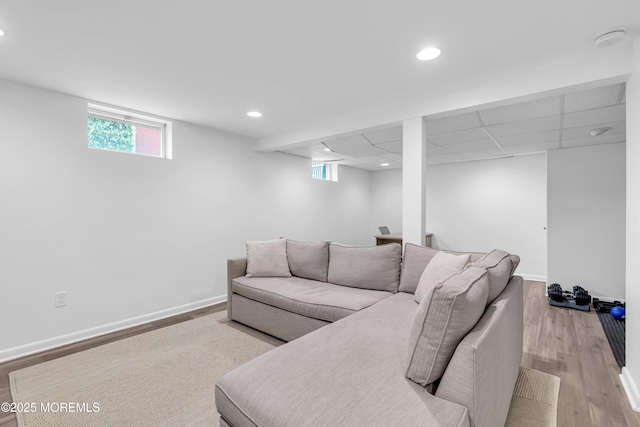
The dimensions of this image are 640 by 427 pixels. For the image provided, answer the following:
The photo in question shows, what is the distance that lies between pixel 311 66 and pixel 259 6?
2.55ft

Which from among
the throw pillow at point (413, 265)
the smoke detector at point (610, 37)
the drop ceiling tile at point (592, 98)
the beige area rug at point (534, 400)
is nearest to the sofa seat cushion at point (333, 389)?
the beige area rug at point (534, 400)

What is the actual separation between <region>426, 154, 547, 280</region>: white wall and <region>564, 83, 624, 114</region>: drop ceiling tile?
111 inches

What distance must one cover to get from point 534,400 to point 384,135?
121 inches

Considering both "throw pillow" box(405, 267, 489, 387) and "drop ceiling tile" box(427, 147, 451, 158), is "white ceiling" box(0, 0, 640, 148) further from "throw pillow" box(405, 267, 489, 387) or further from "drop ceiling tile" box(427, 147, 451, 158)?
"drop ceiling tile" box(427, 147, 451, 158)

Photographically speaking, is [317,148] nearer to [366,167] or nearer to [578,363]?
[366,167]

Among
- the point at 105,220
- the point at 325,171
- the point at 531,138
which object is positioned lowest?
the point at 105,220

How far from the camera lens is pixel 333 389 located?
1291 mm

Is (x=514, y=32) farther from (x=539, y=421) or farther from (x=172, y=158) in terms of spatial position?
(x=172, y=158)

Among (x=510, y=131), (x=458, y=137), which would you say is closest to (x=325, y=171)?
(x=458, y=137)

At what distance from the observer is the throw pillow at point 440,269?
7.56 ft

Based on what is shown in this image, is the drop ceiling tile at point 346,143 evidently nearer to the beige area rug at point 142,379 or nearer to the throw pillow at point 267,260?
the throw pillow at point 267,260

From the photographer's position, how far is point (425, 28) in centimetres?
192

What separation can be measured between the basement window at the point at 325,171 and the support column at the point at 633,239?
478cm

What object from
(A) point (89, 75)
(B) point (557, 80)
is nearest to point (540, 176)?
(B) point (557, 80)
